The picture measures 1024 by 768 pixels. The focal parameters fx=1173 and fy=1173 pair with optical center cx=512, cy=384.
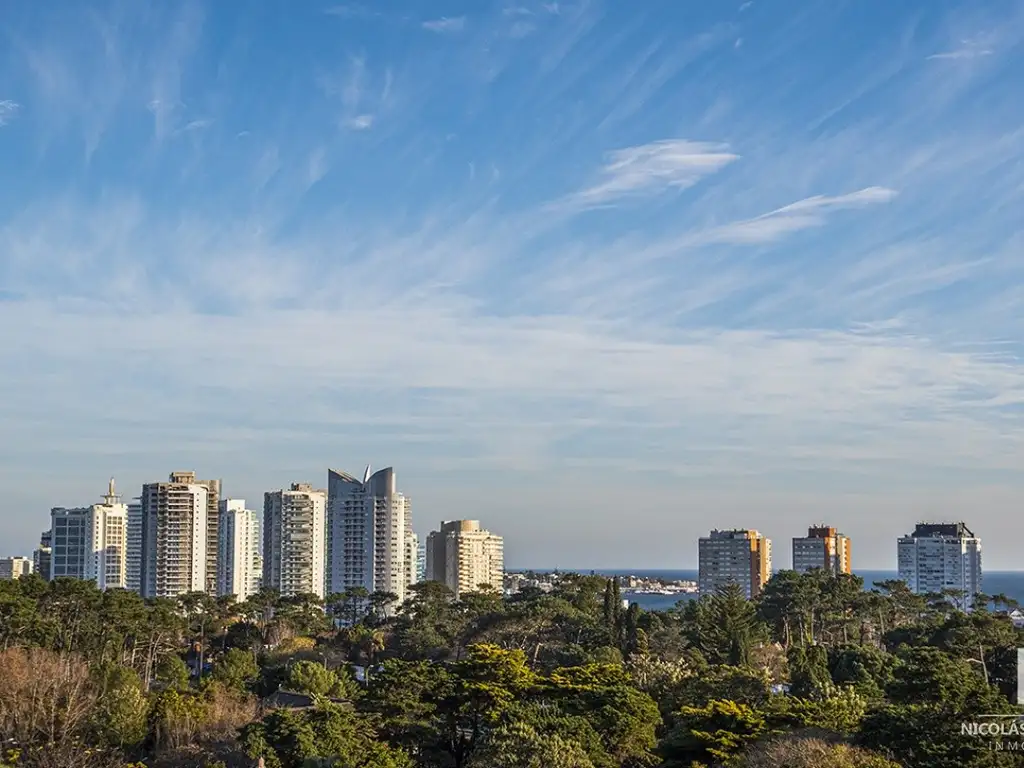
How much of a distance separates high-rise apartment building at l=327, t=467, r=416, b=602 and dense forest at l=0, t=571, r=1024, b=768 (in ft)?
117

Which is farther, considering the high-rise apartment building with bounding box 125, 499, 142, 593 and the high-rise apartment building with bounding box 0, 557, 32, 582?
the high-rise apartment building with bounding box 0, 557, 32, 582

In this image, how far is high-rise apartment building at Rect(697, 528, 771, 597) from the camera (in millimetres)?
119000

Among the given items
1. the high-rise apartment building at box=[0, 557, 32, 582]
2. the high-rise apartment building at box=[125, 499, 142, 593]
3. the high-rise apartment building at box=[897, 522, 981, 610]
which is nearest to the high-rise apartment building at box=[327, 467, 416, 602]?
the high-rise apartment building at box=[125, 499, 142, 593]

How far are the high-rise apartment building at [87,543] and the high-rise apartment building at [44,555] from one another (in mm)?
1796

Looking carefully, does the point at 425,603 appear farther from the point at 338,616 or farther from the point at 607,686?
the point at 607,686

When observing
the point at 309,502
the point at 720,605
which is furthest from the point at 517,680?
the point at 309,502

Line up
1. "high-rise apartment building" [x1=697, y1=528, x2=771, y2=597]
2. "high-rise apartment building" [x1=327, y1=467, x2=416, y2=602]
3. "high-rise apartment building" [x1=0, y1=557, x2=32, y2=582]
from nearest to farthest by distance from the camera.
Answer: "high-rise apartment building" [x1=327, y1=467, x2=416, y2=602], "high-rise apartment building" [x1=697, y1=528, x2=771, y2=597], "high-rise apartment building" [x1=0, y1=557, x2=32, y2=582]

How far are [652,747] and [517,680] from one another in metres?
4.25

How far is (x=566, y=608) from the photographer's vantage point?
49.2 meters

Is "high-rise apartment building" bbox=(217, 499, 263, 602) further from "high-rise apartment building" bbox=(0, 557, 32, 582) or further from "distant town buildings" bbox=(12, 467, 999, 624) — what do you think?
"high-rise apartment building" bbox=(0, 557, 32, 582)

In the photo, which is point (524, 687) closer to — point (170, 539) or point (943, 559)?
point (170, 539)

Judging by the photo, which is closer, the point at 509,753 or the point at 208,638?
the point at 509,753
